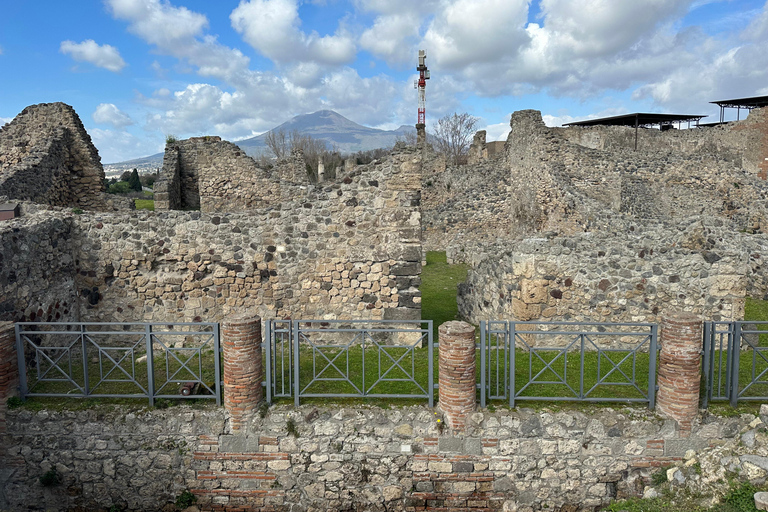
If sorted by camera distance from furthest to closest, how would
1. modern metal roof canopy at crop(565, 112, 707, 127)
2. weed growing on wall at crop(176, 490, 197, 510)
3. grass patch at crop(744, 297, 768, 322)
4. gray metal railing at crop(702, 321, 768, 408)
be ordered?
modern metal roof canopy at crop(565, 112, 707, 127) → grass patch at crop(744, 297, 768, 322) → weed growing on wall at crop(176, 490, 197, 510) → gray metal railing at crop(702, 321, 768, 408)

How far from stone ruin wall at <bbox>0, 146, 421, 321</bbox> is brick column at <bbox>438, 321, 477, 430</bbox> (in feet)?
9.38

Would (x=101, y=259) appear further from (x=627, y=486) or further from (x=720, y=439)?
(x=720, y=439)

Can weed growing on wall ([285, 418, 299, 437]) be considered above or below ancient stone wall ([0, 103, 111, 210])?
below

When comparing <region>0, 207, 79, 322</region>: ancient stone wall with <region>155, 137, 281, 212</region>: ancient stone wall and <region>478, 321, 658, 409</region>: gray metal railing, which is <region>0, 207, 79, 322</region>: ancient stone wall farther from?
<region>478, 321, 658, 409</region>: gray metal railing

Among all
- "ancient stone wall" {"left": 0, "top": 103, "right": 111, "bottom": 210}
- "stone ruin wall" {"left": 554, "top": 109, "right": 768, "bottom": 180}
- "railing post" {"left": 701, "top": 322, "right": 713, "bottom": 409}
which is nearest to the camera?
"railing post" {"left": 701, "top": 322, "right": 713, "bottom": 409}

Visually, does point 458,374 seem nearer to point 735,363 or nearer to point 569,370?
point 569,370

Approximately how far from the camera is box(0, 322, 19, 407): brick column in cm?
689

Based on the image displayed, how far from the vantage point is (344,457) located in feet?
22.2

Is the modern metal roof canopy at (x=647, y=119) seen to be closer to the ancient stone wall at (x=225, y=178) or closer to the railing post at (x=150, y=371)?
the ancient stone wall at (x=225, y=178)

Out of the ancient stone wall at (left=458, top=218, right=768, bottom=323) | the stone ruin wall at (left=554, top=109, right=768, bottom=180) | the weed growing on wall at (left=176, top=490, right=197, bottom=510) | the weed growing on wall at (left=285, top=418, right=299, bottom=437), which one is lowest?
the weed growing on wall at (left=176, top=490, right=197, bottom=510)

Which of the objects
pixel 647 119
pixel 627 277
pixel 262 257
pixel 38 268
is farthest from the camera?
pixel 647 119

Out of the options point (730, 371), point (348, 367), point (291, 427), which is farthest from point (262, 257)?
point (730, 371)

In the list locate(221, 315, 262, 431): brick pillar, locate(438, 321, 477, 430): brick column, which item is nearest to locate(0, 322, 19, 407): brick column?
locate(221, 315, 262, 431): brick pillar

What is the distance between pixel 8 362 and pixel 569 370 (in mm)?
8297
